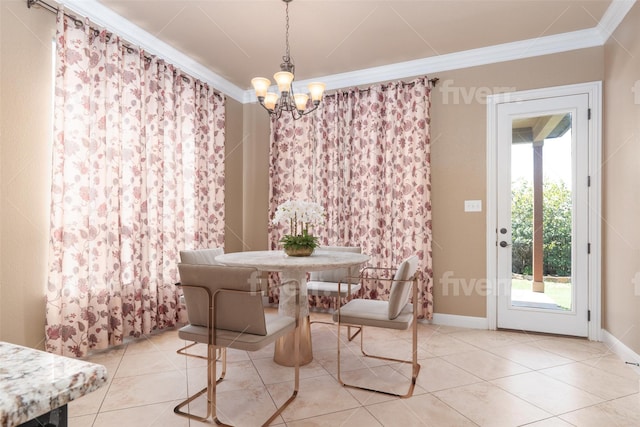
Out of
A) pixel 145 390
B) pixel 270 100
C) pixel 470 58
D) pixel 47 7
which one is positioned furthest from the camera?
pixel 470 58

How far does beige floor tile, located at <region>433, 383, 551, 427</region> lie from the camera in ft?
6.64

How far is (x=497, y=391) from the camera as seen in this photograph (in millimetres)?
2359

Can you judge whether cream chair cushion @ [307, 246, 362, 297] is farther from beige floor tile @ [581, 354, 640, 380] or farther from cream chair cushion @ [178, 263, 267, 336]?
beige floor tile @ [581, 354, 640, 380]

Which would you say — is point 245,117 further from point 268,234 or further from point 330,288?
point 330,288

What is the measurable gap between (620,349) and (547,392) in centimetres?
117

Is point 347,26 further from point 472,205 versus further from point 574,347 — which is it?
point 574,347

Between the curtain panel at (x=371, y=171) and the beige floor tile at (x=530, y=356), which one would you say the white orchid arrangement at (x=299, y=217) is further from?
the beige floor tile at (x=530, y=356)

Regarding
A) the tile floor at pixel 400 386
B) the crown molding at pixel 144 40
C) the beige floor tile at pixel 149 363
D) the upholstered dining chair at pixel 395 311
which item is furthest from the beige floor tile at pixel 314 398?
the crown molding at pixel 144 40

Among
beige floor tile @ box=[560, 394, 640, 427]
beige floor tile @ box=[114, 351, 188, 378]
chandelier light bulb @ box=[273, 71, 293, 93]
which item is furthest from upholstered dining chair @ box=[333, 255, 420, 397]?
chandelier light bulb @ box=[273, 71, 293, 93]

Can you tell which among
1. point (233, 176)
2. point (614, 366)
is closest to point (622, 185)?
point (614, 366)

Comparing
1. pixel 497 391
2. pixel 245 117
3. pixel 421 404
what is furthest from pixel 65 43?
pixel 497 391

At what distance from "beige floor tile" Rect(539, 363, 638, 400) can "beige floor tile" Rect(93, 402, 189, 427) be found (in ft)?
8.41

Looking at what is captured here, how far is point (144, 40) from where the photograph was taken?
3396 millimetres

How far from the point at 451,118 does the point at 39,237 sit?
3.94m
